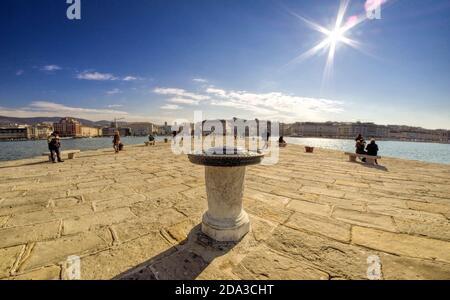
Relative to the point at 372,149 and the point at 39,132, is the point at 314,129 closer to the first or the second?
the point at 372,149

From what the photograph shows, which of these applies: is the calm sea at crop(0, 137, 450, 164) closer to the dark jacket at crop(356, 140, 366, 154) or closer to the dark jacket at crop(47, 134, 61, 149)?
the dark jacket at crop(47, 134, 61, 149)

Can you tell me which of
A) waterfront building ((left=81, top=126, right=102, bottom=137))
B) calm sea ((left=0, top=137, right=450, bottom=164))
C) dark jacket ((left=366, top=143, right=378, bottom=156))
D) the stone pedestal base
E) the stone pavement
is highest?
A: waterfront building ((left=81, top=126, right=102, bottom=137))

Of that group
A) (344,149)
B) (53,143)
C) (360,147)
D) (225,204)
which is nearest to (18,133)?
Answer: (53,143)

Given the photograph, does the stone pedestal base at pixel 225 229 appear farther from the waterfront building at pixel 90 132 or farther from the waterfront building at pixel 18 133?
the waterfront building at pixel 90 132

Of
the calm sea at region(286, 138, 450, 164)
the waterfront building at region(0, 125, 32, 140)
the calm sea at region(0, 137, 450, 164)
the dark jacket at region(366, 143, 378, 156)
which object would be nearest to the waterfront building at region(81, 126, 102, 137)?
the waterfront building at region(0, 125, 32, 140)

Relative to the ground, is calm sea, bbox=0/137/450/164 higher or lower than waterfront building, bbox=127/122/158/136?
lower

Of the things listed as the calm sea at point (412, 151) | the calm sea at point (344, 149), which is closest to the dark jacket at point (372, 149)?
the calm sea at point (412, 151)

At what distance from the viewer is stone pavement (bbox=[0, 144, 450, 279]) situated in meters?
1.85

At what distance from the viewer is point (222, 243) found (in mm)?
2242

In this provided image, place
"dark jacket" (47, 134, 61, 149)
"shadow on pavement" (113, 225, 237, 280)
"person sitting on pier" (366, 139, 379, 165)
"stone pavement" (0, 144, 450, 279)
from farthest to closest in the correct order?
"person sitting on pier" (366, 139, 379, 165), "dark jacket" (47, 134, 61, 149), "stone pavement" (0, 144, 450, 279), "shadow on pavement" (113, 225, 237, 280)

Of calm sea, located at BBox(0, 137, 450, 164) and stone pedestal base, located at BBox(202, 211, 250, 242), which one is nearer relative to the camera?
stone pedestal base, located at BBox(202, 211, 250, 242)

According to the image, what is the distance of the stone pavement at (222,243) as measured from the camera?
6.07 feet
